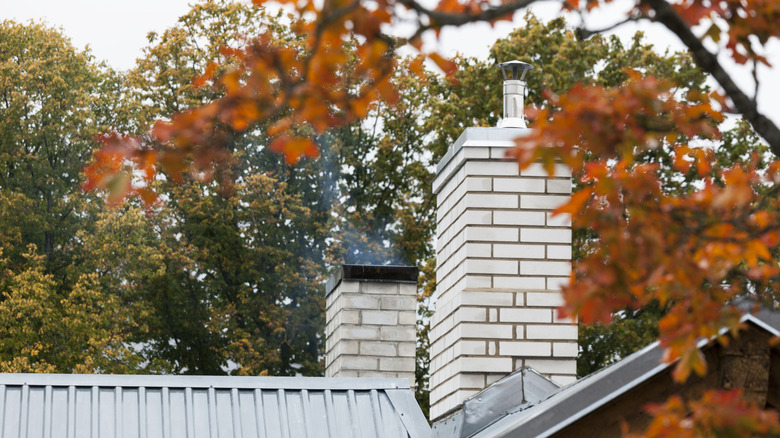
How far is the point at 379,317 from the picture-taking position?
9.90 meters

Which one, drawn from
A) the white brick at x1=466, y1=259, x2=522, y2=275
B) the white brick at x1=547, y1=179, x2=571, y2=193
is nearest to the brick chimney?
the white brick at x1=466, y1=259, x2=522, y2=275

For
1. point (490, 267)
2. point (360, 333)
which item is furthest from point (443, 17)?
point (360, 333)

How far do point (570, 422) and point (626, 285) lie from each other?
2668 mm

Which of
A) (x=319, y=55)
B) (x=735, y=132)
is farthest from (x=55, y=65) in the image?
(x=319, y=55)

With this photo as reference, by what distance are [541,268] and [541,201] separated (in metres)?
0.43

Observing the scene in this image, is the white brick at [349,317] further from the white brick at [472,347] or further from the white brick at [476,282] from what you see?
the white brick at [472,347]

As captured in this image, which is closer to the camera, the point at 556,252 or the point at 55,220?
the point at 556,252

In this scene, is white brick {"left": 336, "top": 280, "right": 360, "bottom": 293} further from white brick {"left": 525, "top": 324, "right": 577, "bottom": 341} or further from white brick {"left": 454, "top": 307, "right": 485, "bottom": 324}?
white brick {"left": 525, "top": 324, "right": 577, "bottom": 341}

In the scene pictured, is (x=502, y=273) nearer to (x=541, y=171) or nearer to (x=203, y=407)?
(x=541, y=171)

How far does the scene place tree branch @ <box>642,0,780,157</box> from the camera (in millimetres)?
3177

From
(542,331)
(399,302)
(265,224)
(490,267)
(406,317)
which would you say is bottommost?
(542,331)

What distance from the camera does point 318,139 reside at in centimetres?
2798

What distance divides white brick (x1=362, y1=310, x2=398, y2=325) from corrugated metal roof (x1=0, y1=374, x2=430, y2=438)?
1.70m

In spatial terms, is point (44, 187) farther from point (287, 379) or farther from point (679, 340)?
point (679, 340)
